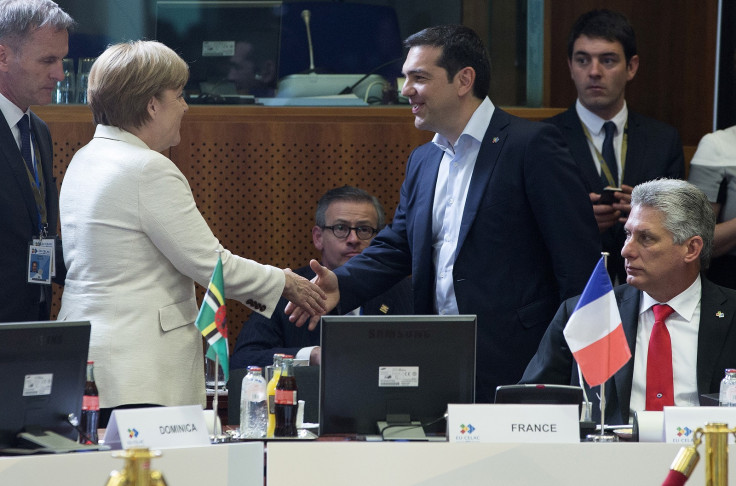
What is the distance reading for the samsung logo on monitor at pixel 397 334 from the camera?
2689 millimetres

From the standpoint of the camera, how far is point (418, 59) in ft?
13.2

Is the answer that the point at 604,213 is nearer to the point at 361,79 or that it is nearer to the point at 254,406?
the point at 361,79

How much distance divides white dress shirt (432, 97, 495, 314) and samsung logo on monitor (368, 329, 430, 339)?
1172 mm

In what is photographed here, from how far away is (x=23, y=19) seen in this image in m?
3.70

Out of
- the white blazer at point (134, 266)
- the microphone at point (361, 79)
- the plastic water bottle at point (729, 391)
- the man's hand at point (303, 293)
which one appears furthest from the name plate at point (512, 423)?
the microphone at point (361, 79)

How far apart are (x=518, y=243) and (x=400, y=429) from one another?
1.32 m

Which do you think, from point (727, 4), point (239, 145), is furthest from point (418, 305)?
point (727, 4)

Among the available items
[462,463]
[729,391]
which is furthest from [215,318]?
[729,391]

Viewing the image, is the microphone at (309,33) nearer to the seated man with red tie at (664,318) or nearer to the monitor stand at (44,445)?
the seated man with red tie at (664,318)

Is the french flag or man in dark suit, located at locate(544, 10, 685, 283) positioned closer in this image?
the french flag

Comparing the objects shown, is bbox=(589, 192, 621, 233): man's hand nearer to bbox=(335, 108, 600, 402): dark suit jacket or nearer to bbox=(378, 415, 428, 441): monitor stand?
bbox=(335, 108, 600, 402): dark suit jacket

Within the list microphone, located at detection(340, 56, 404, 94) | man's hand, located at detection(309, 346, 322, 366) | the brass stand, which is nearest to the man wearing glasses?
man's hand, located at detection(309, 346, 322, 366)

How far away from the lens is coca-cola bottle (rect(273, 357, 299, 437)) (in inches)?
112

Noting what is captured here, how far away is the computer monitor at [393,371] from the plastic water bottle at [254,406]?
203 mm
